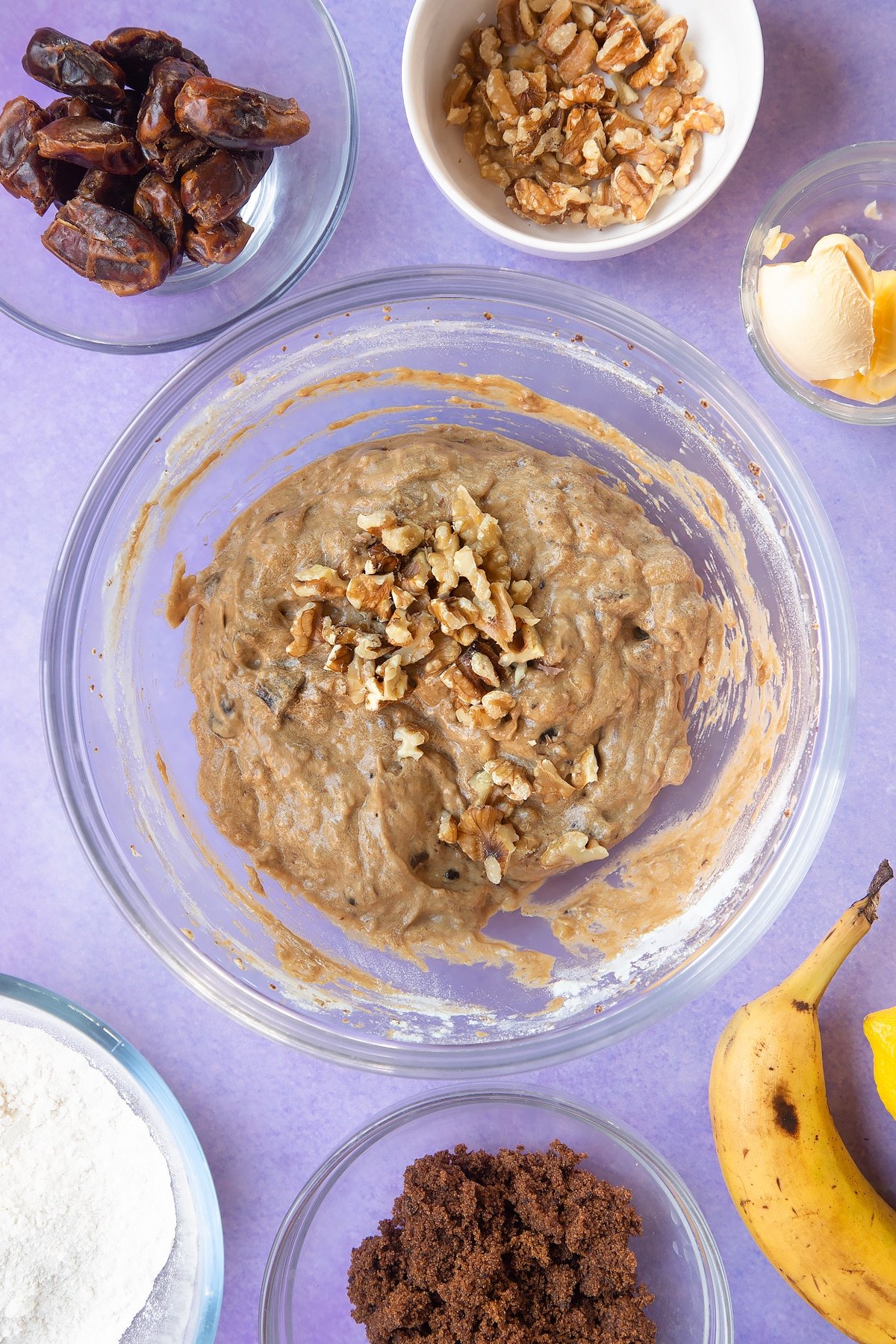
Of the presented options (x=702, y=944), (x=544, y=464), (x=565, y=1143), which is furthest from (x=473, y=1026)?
(x=544, y=464)

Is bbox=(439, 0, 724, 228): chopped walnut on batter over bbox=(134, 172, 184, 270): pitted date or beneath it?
over

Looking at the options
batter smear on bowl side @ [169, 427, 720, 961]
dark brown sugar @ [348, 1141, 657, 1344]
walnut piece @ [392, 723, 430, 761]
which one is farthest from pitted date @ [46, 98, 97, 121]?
dark brown sugar @ [348, 1141, 657, 1344]

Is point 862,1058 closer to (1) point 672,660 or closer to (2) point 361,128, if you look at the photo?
(1) point 672,660

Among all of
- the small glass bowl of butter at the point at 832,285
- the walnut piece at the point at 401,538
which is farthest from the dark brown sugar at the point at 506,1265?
the small glass bowl of butter at the point at 832,285

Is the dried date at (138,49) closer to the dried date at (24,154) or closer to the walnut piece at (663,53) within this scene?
the dried date at (24,154)

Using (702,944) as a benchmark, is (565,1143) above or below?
below

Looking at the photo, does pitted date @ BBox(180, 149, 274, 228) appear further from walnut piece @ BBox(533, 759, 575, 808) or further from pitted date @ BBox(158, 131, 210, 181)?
walnut piece @ BBox(533, 759, 575, 808)

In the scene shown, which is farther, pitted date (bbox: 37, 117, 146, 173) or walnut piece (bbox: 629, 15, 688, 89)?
walnut piece (bbox: 629, 15, 688, 89)
